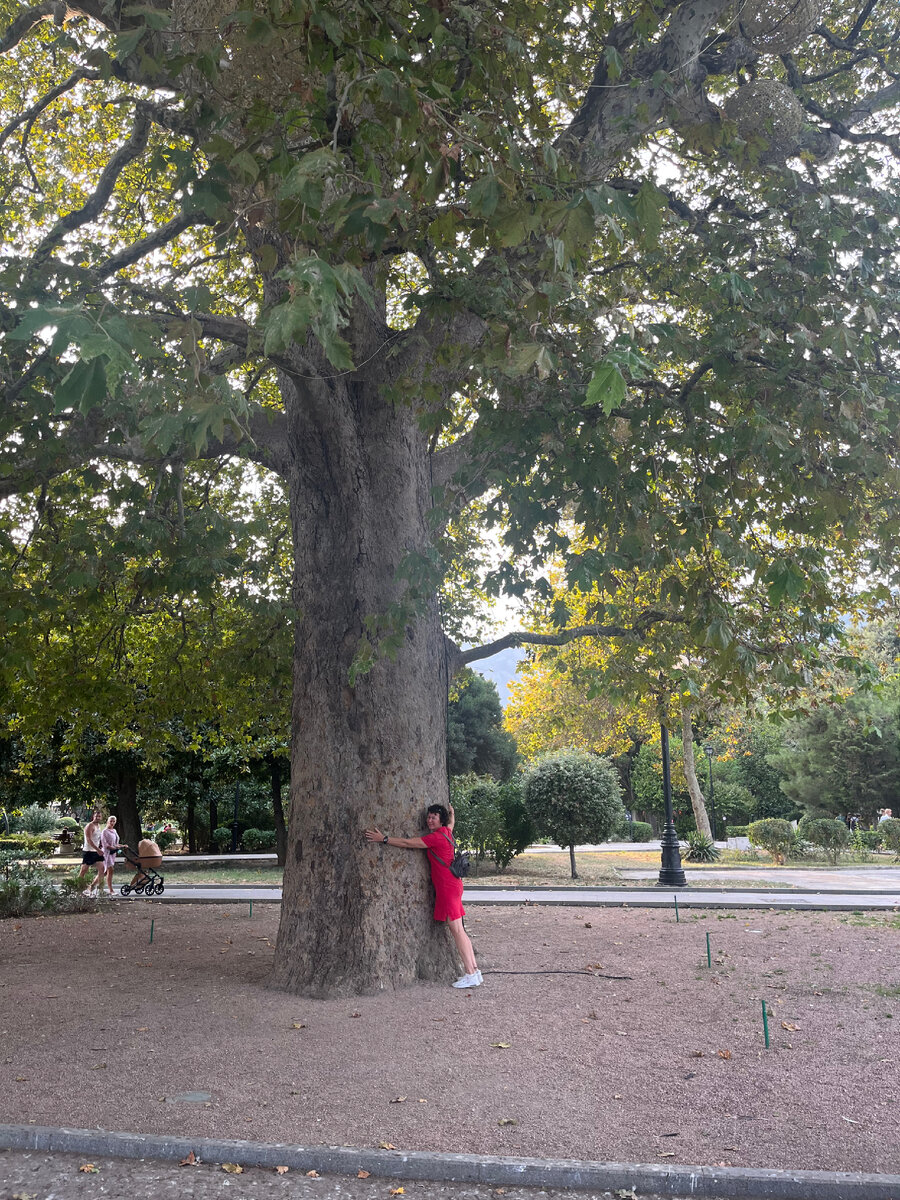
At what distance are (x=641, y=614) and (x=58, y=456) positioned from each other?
674cm

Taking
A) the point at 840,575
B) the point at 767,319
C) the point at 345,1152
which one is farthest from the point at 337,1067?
the point at 840,575

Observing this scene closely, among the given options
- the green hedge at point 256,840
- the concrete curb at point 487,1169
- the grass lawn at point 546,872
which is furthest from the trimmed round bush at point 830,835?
the concrete curb at point 487,1169

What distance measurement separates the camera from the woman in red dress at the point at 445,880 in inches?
305

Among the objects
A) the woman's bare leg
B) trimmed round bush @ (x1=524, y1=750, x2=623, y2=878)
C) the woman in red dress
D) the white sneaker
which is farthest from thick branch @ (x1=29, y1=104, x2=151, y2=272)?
trimmed round bush @ (x1=524, y1=750, x2=623, y2=878)

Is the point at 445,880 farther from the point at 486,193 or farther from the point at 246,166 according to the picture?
the point at 246,166

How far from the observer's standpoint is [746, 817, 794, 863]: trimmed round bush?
27.2m

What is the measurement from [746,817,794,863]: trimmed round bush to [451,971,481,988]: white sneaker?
864 inches

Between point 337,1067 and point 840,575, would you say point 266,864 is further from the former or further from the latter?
point 337,1067

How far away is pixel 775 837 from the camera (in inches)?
1075

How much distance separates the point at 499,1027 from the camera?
6.70 m

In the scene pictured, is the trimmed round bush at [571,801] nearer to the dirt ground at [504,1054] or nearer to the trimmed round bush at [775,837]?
the trimmed round bush at [775,837]

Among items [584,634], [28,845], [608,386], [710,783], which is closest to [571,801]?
[584,634]

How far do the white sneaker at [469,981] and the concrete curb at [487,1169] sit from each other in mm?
3391

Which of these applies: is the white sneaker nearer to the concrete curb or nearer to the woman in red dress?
the woman in red dress
